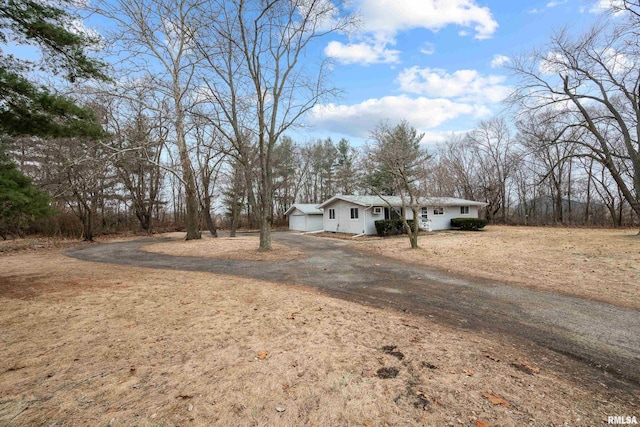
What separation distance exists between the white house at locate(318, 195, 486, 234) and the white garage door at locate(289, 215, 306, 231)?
293 centimetres

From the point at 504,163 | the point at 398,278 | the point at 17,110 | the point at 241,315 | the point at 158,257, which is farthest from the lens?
the point at 504,163

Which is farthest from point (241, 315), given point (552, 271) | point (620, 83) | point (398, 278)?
point (620, 83)

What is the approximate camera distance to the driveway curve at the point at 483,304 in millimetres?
3354

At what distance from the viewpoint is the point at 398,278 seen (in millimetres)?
6887

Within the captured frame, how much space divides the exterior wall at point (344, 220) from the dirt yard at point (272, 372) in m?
15.5

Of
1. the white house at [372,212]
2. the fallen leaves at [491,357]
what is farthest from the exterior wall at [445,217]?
the fallen leaves at [491,357]

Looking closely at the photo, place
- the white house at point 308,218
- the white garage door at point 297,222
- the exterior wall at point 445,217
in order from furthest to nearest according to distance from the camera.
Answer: the white garage door at point 297,222 → the white house at point 308,218 → the exterior wall at point 445,217

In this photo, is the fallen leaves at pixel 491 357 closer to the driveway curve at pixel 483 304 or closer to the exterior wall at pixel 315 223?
the driveway curve at pixel 483 304

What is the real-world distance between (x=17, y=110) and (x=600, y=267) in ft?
42.1

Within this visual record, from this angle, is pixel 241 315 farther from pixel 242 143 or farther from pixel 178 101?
pixel 178 101

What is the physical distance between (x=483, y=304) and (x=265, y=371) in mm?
4015

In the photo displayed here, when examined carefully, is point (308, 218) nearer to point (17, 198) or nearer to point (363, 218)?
point (363, 218)

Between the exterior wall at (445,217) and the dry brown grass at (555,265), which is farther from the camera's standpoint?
the exterior wall at (445,217)

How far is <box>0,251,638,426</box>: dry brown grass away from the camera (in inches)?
81.7
